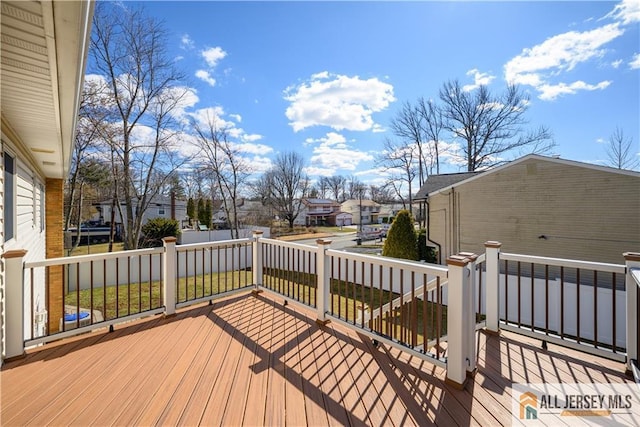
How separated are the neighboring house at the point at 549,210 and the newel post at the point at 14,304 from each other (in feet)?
41.0

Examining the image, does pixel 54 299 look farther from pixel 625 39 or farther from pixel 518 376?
pixel 625 39

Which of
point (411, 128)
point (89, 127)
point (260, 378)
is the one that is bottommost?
point (260, 378)

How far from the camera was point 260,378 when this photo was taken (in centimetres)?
236

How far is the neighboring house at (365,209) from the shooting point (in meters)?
47.5

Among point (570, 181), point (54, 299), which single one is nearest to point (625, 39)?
point (570, 181)

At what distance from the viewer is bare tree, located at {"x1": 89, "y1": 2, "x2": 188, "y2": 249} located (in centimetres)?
1070

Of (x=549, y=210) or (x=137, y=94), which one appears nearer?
(x=549, y=210)

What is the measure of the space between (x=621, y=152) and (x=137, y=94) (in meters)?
25.8

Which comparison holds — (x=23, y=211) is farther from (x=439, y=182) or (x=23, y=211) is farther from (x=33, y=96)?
(x=439, y=182)

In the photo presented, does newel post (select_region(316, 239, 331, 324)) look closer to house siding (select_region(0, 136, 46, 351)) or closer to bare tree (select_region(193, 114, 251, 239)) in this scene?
house siding (select_region(0, 136, 46, 351))

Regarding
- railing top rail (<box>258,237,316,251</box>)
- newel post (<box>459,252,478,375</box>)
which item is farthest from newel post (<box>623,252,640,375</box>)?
railing top rail (<box>258,237,316,251</box>)

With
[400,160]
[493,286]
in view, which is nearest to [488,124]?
[400,160]

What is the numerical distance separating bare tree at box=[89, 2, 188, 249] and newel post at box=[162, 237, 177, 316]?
A: 1009 centimetres

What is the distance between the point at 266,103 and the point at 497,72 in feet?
39.8
